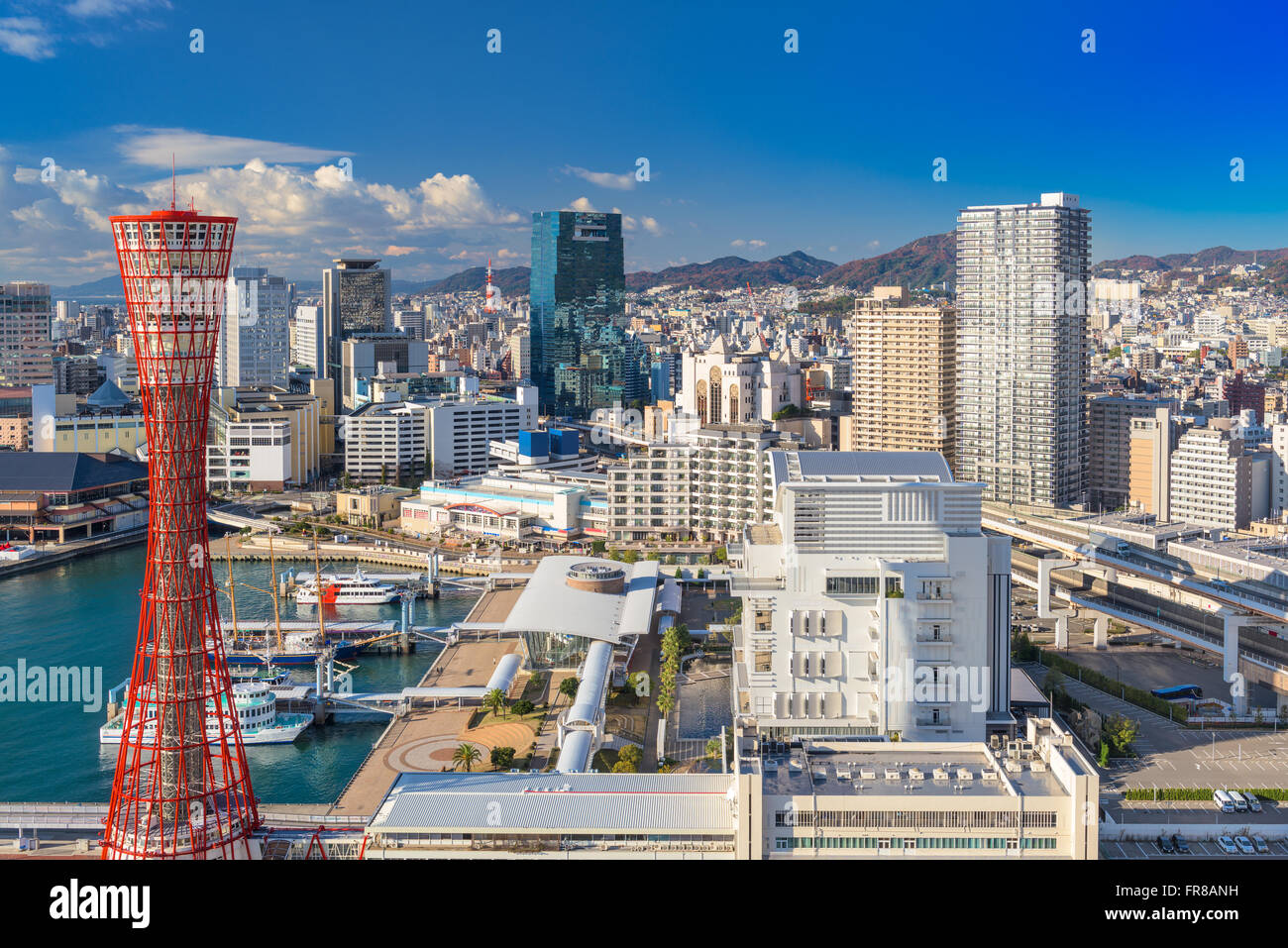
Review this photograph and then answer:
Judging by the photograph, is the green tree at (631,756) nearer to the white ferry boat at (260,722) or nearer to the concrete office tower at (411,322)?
the white ferry boat at (260,722)

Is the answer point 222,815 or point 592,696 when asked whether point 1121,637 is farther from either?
point 222,815

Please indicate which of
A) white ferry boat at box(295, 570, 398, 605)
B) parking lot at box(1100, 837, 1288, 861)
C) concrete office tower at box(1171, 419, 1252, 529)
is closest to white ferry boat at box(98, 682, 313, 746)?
white ferry boat at box(295, 570, 398, 605)

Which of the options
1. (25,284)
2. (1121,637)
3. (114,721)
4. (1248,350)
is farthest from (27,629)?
(1248,350)

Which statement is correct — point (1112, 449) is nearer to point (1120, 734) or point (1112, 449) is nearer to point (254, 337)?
point (1120, 734)

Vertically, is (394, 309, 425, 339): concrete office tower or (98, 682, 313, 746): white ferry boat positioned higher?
(394, 309, 425, 339): concrete office tower

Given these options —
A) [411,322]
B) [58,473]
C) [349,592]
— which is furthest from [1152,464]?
[411,322]

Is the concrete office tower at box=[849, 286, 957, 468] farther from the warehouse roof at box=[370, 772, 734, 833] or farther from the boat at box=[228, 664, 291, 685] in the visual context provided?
the warehouse roof at box=[370, 772, 734, 833]
